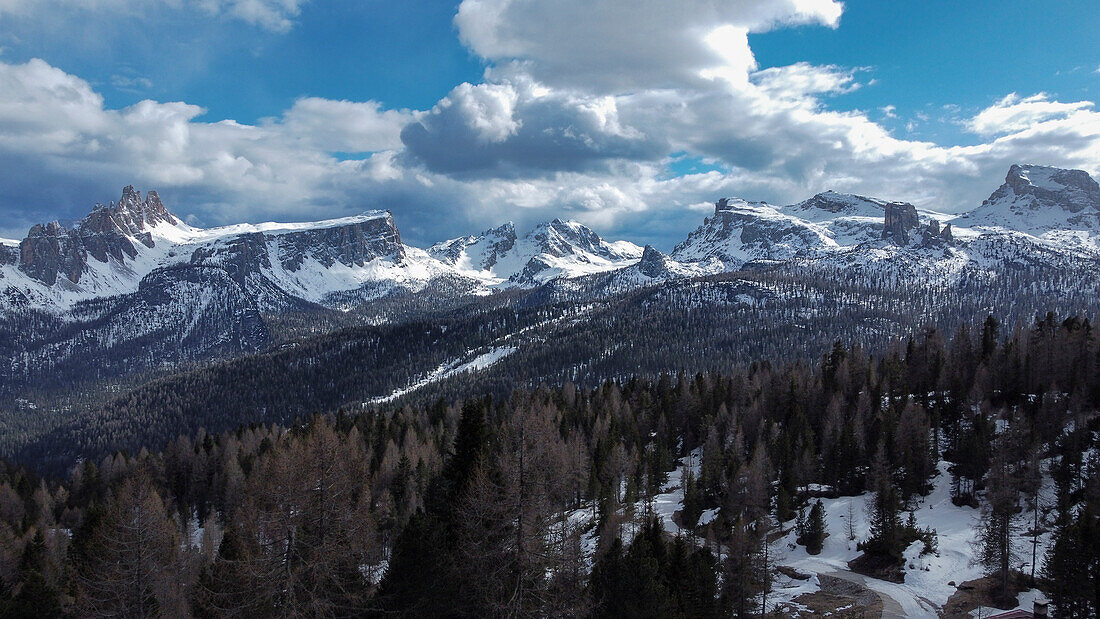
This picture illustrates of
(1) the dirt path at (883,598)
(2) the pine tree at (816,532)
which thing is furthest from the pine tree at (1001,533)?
(2) the pine tree at (816,532)

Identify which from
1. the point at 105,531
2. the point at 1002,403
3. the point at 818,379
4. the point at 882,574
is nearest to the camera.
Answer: the point at 105,531

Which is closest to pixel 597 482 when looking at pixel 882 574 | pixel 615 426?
pixel 615 426

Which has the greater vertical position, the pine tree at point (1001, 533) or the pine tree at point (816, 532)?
the pine tree at point (1001, 533)

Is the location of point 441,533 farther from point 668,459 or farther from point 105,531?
point 668,459

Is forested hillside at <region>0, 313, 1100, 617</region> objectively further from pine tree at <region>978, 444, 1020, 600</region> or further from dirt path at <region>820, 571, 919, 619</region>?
dirt path at <region>820, 571, 919, 619</region>

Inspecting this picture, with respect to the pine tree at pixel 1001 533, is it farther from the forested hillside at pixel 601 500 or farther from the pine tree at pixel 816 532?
the pine tree at pixel 816 532

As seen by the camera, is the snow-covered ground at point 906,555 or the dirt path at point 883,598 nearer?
the dirt path at point 883,598

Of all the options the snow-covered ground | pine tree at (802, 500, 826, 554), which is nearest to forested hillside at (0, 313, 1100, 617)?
pine tree at (802, 500, 826, 554)

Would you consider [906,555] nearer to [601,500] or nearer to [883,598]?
[883,598]

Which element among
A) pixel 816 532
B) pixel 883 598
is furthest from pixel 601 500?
pixel 883 598
